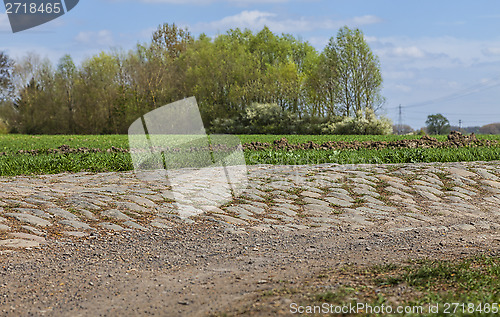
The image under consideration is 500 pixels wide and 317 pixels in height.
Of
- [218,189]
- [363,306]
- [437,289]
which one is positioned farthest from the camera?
[218,189]

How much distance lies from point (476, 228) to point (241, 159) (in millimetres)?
5757

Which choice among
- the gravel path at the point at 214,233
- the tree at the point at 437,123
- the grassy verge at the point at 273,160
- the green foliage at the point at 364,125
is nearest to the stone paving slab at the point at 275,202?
the gravel path at the point at 214,233

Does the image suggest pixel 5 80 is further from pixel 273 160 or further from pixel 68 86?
pixel 273 160

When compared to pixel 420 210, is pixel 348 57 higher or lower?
higher

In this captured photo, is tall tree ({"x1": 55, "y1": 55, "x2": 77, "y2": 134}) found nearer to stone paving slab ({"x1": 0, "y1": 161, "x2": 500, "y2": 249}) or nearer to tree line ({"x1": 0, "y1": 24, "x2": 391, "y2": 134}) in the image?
tree line ({"x1": 0, "y1": 24, "x2": 391, "y2": 134})

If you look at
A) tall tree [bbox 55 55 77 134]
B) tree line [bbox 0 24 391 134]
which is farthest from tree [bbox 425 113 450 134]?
tall tree [bbox 55 55 77 134]

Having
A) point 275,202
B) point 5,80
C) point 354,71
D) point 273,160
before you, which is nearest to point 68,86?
point 5,80

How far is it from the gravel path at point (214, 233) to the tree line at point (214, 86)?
75.5 feet

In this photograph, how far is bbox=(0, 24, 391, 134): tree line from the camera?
105 feet

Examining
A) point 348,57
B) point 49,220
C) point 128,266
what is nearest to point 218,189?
point 49,220

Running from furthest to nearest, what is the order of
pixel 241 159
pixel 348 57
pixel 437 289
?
1. pixel 348 57
2. pixel 241 159
3. pixel 437 289

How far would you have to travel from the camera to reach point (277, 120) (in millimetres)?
34062

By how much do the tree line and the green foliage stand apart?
96 millimetres

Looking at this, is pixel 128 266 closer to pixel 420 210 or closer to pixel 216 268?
pixel 216 268
